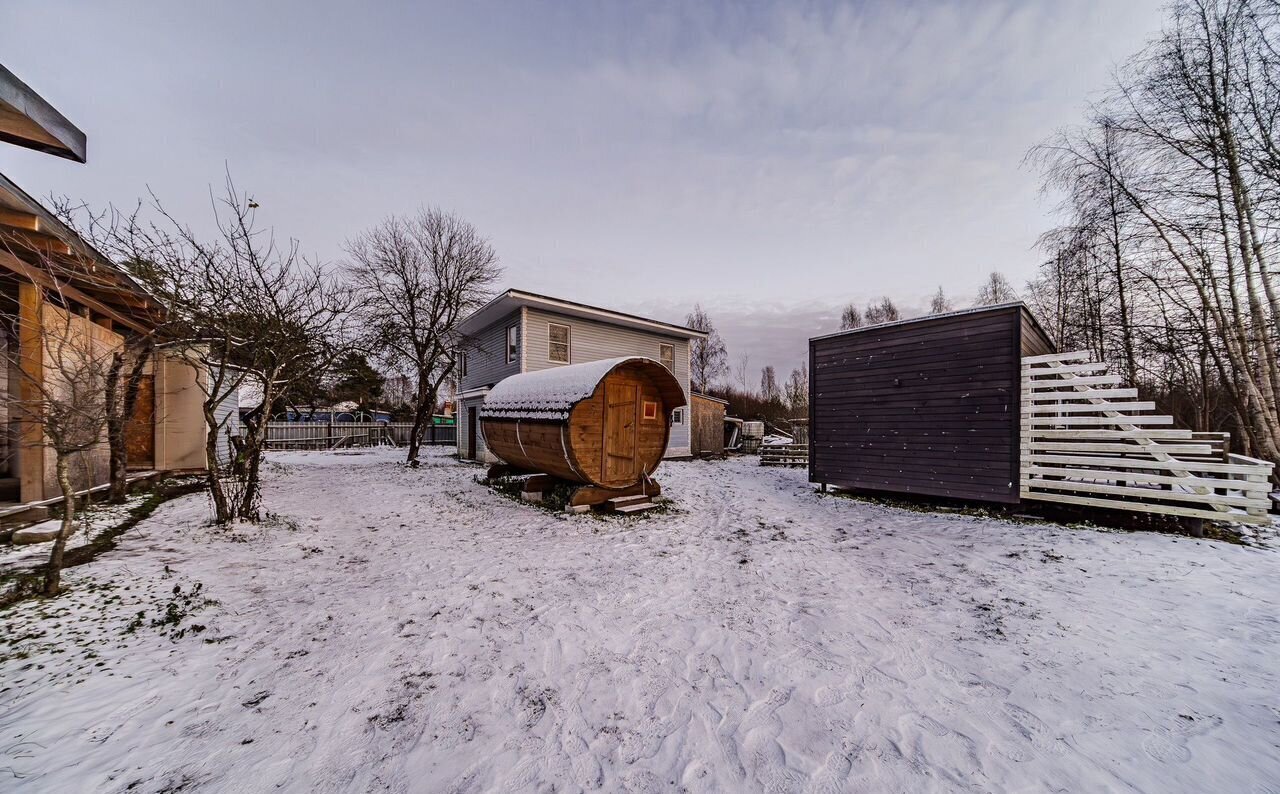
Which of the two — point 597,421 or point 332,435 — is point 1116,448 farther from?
point 332,435

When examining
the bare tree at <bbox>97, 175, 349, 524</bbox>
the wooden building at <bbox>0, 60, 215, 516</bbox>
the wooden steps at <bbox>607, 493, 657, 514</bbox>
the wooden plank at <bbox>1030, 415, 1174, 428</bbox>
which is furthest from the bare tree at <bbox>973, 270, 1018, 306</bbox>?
the wooden building at <bbox>0, 60, 215, 516</bbox>

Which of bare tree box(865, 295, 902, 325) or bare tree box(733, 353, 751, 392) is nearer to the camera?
bare tree box(865, 295, 902, 325)

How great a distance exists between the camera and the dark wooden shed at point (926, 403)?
294 inches

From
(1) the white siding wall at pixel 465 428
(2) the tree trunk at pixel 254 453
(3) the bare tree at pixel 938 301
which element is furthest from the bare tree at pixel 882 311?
(2) the tree trunk at pixel 254 453

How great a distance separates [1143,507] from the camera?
6.50 m

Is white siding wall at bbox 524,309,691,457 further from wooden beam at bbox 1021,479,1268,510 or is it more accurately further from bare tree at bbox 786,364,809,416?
bare tree at bbox 786,364,809,416

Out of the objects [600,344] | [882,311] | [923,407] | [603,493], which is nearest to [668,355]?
[600,344]

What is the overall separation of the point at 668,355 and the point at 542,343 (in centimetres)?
551

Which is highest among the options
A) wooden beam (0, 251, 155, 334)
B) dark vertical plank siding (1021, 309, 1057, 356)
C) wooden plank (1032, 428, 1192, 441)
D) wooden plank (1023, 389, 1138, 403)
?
wooden beam (0, 251, 155, 334)

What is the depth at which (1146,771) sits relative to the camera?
6.87ft

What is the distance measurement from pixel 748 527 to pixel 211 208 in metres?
9.38

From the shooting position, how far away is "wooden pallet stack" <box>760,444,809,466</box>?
50.9 feet

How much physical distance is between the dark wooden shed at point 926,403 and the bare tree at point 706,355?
25906 millimetres

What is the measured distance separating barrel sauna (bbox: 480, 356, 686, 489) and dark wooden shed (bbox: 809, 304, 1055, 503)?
3.94m
